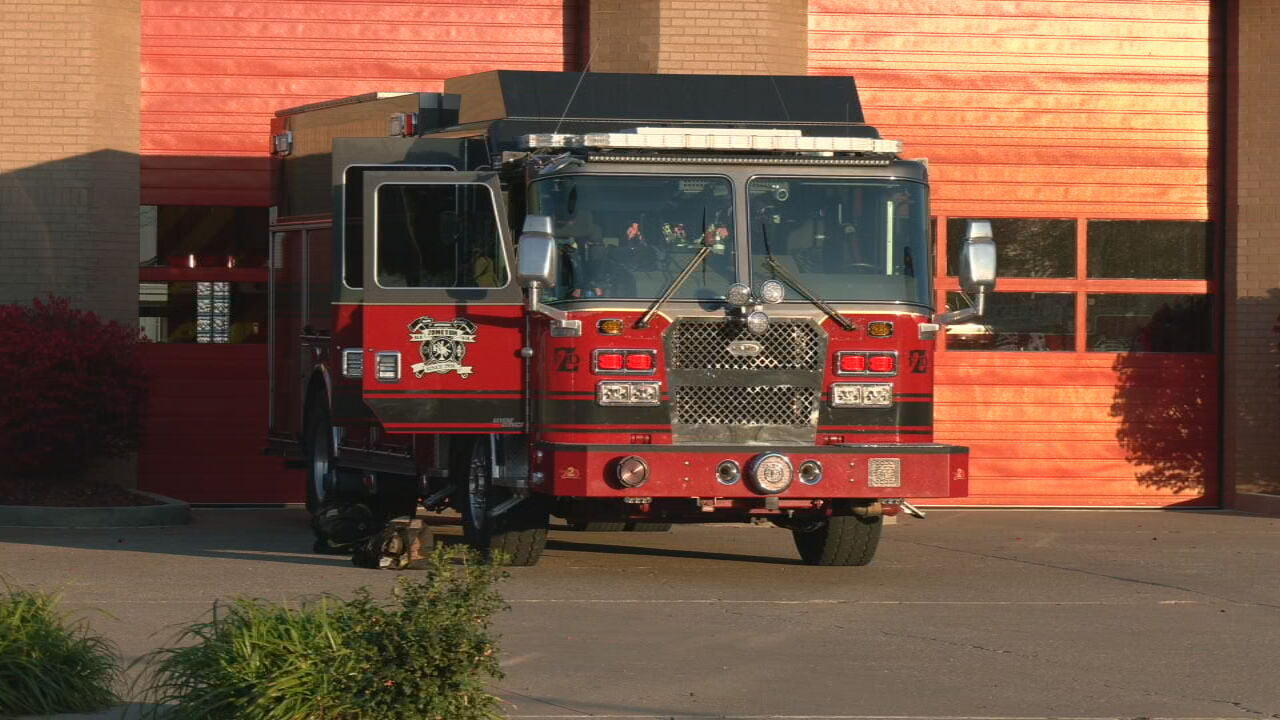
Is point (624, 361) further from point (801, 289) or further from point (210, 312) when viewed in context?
point (210, 312)

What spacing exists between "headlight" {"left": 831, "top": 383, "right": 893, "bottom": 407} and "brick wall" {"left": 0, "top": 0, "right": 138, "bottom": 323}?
27.0ft

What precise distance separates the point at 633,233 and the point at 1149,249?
8.39 metres

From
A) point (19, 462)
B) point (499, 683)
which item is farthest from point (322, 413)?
point (499, 683)

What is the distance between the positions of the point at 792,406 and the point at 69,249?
27.0ft

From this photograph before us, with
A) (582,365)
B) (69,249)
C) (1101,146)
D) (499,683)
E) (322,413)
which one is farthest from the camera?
(1101,146)

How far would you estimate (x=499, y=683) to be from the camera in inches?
334

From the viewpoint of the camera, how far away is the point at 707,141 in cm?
1220

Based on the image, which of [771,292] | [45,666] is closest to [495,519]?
→ [771,292]

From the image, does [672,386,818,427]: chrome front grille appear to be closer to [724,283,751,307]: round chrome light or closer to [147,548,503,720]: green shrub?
[724,283,751,307]: round chrome light

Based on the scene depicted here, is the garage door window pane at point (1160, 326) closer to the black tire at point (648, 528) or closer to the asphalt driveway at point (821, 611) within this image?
the asphalt driveway at point (821, 611)

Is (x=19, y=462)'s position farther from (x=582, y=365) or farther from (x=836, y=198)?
(x=836, y=198)

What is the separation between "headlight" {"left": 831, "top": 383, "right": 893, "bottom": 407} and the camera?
12219mm

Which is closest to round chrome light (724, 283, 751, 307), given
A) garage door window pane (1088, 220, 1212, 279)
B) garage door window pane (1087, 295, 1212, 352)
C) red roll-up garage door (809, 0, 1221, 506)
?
red roll-up garage door (809, 0, 1221, 506)

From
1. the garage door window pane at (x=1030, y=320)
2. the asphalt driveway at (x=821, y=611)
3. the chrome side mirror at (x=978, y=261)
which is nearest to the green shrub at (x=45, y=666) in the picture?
the asphalt driveway at (x=821, y=611)
